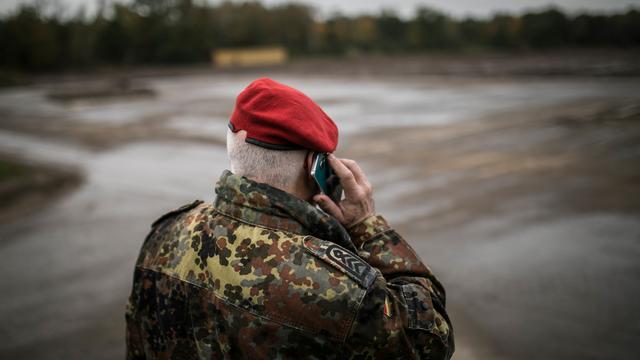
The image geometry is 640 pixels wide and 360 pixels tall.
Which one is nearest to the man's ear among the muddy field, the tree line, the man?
the man

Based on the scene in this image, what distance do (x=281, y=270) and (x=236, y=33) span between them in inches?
3007

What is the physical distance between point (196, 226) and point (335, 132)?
0.57 m

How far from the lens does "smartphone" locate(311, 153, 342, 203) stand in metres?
1.58

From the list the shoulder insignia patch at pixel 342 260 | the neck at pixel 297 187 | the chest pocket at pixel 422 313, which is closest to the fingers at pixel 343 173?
the neck at pixel 297 187

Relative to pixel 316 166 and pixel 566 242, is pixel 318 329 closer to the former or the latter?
pixel 316 166

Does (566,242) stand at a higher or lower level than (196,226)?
lower

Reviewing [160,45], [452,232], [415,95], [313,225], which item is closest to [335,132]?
[313,225]

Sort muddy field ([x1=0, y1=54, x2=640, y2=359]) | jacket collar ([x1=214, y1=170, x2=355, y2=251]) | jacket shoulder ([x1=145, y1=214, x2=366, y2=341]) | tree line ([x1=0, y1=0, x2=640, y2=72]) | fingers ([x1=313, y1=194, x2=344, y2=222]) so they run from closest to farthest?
jacket shoulder ([x1=145, y1=214, x2=366, y2=341])
jacket collar ([x1=214, y1=170, x2=355, y2=251])
fingers ([x1=313, y1=194, x2=344, y2=222])
muddy field ([x1=0, y1=54, x2=640, y2=359])
tree line ([x1=0, y1=0, x2=640, y2=72])

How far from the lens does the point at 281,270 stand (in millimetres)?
1418

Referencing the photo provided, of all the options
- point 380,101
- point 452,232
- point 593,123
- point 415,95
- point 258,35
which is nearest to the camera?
point 452,232

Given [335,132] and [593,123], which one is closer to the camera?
[335,132]

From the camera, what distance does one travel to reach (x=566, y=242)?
16.9 feet

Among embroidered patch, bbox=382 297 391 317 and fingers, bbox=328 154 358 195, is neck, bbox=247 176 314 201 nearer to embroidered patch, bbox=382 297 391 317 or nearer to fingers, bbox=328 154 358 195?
fingers, bbox=328 154 358 195

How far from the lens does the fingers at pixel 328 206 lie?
5.35 feet
